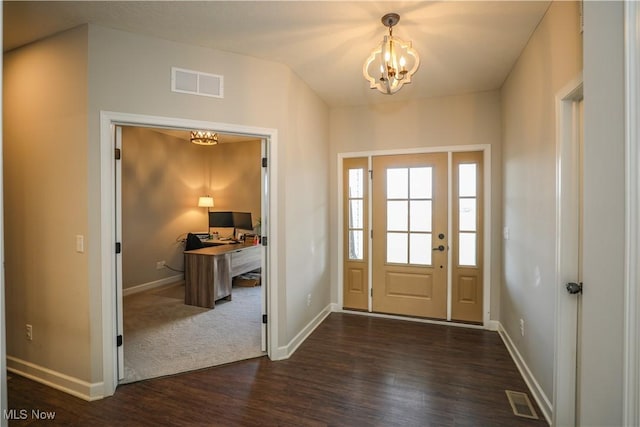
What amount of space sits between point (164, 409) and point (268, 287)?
1.17 metres

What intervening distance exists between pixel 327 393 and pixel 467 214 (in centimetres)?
257

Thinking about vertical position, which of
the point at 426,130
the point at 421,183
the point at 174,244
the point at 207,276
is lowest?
the point at 207,276

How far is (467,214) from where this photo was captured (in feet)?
11.8

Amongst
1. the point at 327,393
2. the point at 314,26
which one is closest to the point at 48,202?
the point at 314,26

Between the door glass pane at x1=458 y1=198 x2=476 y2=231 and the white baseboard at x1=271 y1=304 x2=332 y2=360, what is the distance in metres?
2.03

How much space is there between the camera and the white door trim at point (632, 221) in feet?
2.57

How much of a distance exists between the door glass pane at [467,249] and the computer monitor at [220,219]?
13.4 feet

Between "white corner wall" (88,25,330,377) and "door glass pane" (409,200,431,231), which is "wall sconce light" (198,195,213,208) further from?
"door glass pane" (409,200,431,231)

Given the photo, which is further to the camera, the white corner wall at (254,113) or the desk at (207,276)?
the desk at (207,276)

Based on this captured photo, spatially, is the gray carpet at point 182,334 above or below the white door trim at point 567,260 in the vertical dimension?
below

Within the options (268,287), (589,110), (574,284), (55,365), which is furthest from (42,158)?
A: (574,284)

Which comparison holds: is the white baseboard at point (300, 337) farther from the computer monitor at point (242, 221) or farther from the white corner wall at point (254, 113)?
the computer monitor at point (242, 221)

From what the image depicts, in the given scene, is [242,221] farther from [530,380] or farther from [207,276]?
[530,380]

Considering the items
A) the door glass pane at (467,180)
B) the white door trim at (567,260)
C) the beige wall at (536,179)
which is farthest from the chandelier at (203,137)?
the white door trim at (567,260)
